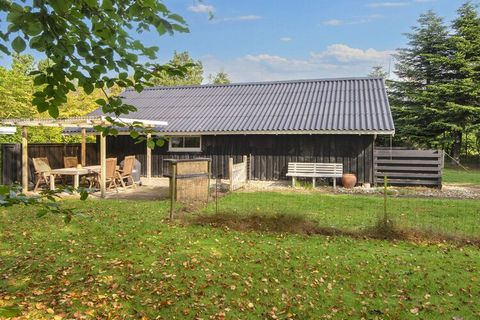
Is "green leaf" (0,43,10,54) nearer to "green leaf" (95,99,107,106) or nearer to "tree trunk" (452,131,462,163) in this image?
"green leaf" (95,99,107,106)

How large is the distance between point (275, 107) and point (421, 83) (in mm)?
16093

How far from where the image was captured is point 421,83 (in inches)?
1126

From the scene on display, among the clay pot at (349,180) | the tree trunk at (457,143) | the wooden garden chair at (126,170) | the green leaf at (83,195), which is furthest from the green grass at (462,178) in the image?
the green leaf at (83,195)

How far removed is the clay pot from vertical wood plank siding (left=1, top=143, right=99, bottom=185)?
1051 cm

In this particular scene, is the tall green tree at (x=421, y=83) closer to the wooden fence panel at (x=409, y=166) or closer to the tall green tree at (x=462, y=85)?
the tall green tree at (x=462, y=85)

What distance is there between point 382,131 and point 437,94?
1448 centimetres

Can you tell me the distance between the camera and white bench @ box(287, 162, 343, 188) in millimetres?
14156

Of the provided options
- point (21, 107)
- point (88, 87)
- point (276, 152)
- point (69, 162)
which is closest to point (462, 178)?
point (276, 152)

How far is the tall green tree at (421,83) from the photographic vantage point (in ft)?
86.3

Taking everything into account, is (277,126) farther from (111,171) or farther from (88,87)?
(88,87)

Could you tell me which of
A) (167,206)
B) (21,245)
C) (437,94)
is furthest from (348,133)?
(437,94)

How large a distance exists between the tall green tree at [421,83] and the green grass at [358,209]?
1698 centimetres

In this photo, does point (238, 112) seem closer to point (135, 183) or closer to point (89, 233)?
point (135, 183)

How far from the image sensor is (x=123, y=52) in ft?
7.77
